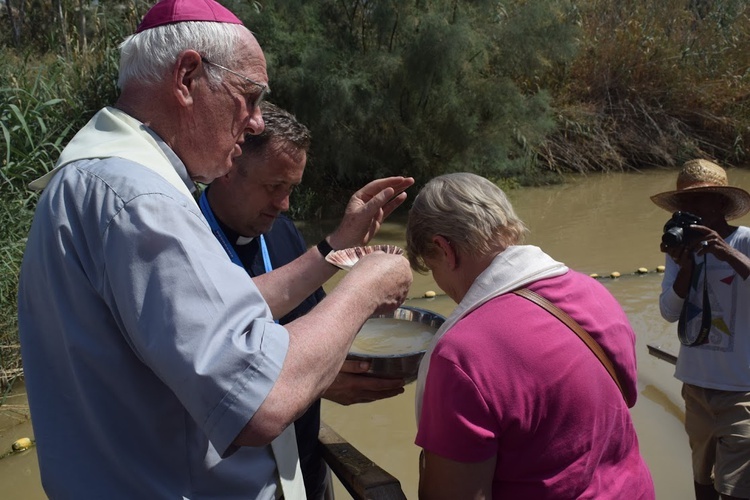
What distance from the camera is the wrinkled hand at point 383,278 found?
1363 mm

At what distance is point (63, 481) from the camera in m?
1.20

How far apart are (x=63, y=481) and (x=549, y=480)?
3.31 feet

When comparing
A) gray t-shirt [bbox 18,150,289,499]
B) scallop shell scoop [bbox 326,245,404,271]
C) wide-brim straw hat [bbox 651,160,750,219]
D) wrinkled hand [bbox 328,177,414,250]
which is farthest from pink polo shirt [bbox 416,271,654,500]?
wide-brim straw hat [bbox 651,160,750,219]

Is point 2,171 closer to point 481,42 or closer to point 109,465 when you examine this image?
point 109,465

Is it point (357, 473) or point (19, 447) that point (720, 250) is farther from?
point (19, 447)

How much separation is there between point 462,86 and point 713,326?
883 centimetres

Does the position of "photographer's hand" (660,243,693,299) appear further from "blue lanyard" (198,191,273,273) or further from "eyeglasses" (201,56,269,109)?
"eyeglasses" (201,56,269,109)

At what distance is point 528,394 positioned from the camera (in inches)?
63.1

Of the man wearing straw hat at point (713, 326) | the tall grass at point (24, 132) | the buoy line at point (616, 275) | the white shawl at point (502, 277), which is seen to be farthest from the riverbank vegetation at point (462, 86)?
the white shawl at point (502, 277)

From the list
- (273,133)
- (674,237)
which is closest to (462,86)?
(674,237)

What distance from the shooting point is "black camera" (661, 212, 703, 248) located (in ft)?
9.95

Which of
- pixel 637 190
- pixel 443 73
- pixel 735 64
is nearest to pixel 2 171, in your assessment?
pixel 443 73

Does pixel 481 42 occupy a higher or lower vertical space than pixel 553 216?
higher

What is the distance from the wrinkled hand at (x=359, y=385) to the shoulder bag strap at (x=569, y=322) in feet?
1.46
